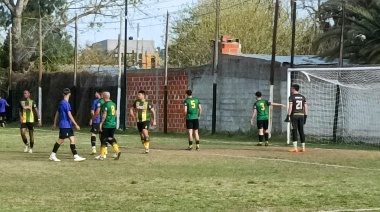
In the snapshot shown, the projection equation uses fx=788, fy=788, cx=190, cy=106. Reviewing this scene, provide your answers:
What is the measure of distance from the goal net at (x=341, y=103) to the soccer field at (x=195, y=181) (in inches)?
213

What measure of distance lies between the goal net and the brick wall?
9.17 metres

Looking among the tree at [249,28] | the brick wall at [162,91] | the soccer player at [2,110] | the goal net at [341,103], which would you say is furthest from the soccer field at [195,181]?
the tree at [249,28]

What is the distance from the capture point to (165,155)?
22.2 meters

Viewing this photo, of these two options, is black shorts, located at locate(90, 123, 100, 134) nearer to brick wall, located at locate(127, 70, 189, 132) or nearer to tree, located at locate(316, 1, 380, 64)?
tree, located at locate(316, 1, 380, 64)

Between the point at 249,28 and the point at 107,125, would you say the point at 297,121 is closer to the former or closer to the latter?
the point at 107,125

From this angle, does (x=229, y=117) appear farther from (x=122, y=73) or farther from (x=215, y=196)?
(x=215, y=196)

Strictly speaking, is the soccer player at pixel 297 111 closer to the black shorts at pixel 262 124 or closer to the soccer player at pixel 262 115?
the soccer player at pixel 262 115

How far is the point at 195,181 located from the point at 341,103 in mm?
15492

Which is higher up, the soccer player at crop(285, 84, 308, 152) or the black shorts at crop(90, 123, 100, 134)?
the soccer player at crop(285, 84, 308, 152)

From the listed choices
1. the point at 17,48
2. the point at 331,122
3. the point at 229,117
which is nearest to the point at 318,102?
the point at 331,122

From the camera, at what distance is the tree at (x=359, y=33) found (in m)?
31.6

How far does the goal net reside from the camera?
28.7 metres

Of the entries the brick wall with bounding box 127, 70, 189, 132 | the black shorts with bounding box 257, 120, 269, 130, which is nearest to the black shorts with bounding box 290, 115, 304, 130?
the black shorts with bounding box 257, 120, 269, 130

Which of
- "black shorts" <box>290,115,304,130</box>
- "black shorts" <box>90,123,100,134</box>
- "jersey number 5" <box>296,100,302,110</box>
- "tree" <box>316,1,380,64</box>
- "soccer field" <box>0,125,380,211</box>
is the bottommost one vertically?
"soccer field" <box>0,125,380,211</box>
